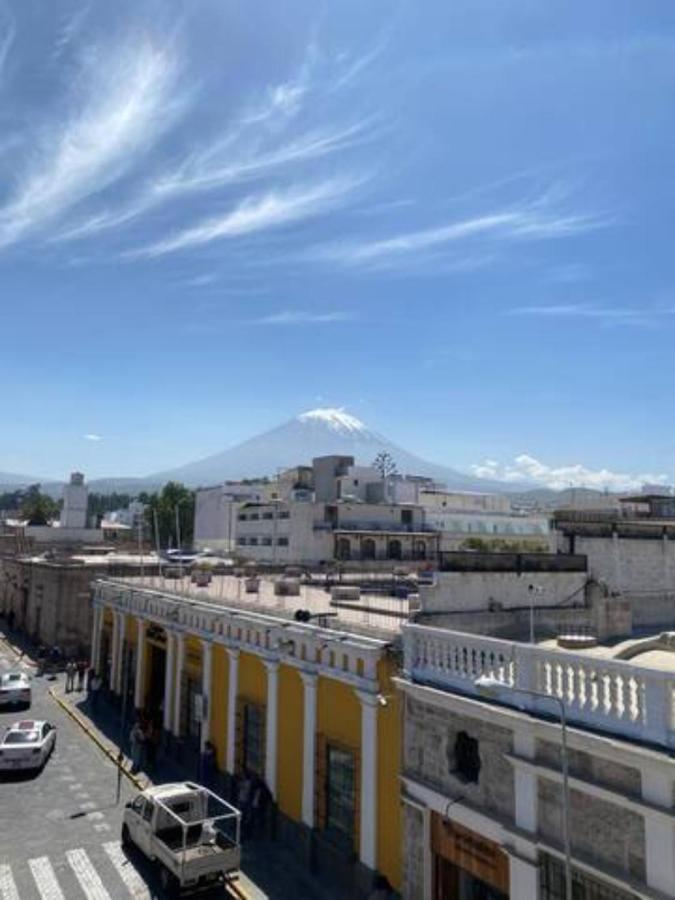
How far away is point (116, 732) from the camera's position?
28.4m

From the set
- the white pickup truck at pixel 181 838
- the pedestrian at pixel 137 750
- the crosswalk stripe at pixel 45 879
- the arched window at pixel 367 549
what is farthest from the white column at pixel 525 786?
the arched window at pixel 367 549

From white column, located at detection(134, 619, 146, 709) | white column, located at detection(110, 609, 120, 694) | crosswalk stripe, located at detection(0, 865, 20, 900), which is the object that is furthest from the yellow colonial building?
white column, located at detection(110, 609, 120, 694)

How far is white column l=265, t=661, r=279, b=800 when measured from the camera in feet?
63.5

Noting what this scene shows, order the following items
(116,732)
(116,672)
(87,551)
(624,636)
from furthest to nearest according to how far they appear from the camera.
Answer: (87,551) < (116,672) < (116,732) < (624,636)

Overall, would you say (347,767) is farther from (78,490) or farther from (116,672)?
(78,490)

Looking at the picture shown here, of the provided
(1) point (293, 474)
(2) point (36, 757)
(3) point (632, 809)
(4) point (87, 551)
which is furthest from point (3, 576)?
(3) point (632, 809)

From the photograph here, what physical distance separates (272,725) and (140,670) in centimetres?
1197

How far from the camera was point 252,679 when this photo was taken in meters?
20.8

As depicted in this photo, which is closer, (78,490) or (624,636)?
(624,636)

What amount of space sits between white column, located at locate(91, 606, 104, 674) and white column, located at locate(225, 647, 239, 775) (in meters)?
16.1

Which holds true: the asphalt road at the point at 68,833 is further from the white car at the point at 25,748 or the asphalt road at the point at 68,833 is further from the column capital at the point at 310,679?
the column capital at the point at 310,679

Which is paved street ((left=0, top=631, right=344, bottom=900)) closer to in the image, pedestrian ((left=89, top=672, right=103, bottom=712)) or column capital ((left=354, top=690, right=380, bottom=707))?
column capital ((left=354, top=690, right=380, bottom=707))

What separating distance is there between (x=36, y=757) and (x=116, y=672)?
9.36 meters

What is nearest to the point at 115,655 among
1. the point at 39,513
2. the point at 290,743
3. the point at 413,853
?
the point at 290,743
